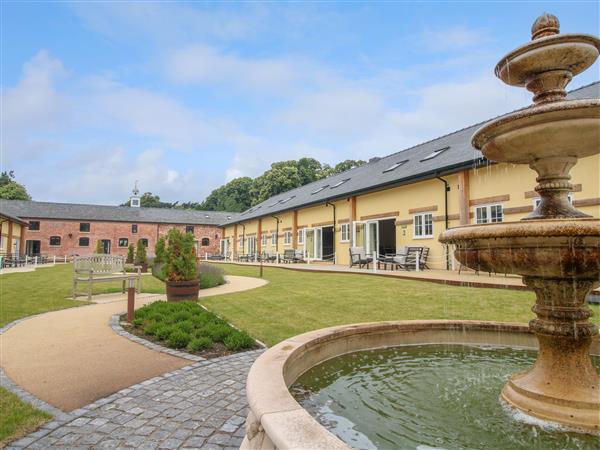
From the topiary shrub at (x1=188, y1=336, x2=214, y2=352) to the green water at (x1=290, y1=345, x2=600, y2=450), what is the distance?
1883 mm

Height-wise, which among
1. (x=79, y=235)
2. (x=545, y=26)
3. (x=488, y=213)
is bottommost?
(x=79, y=235)

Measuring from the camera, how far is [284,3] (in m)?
8.77

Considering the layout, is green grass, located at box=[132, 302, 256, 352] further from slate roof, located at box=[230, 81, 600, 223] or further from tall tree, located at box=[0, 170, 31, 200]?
tall tree, located at box=[0, 170, 31, 200]

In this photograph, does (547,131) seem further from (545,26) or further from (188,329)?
(188,329)

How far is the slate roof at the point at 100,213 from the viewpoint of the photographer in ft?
134

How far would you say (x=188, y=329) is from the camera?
214 inches

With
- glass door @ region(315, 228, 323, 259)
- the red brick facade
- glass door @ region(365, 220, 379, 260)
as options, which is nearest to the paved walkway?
glass door @ region(365, 220, 379, 260)

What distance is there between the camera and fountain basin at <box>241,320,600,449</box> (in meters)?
1.58

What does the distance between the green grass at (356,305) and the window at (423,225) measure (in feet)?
18.4

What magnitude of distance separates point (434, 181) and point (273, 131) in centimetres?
1741

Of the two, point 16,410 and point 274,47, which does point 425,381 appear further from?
point 274,47

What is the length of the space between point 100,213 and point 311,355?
156ft

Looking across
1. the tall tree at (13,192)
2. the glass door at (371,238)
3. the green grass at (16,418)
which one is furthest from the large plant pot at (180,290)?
the tall tree at (13,192)

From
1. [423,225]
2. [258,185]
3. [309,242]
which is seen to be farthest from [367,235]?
[258,185]
